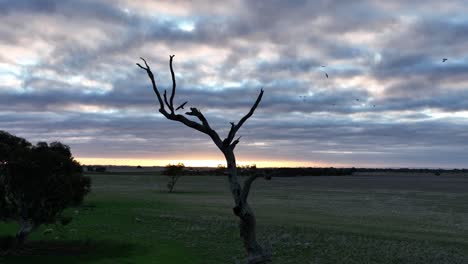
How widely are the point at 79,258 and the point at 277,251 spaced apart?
427 inches

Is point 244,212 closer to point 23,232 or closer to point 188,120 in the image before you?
point 188,120

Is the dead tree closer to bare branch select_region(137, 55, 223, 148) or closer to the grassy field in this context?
bare branch select_region(137, 55, 223, 148)

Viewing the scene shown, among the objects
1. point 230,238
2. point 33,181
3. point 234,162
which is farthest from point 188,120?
point 230,238

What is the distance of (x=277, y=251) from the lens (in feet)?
94.9

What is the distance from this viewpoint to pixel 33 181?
2594 centimetres

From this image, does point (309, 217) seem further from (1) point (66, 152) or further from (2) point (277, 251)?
(1) point (66, 152)

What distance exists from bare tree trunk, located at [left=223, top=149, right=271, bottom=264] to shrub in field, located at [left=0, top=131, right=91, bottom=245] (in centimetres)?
1589

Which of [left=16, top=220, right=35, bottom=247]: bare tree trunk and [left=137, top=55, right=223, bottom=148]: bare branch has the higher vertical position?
[left=137, top=55, right=223, bottom=148]: bare branch

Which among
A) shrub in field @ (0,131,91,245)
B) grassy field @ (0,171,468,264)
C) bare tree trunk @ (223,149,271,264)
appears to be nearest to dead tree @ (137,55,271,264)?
bare tree trunk @ (223,149,271,264)

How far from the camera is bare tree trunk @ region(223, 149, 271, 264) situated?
13055 millimetres

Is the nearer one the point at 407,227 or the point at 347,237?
the point at 347,237

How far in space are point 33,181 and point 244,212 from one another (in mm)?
16557

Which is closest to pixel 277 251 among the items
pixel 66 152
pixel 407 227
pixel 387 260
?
pixel 387 260

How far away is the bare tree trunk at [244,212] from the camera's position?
13.1m
